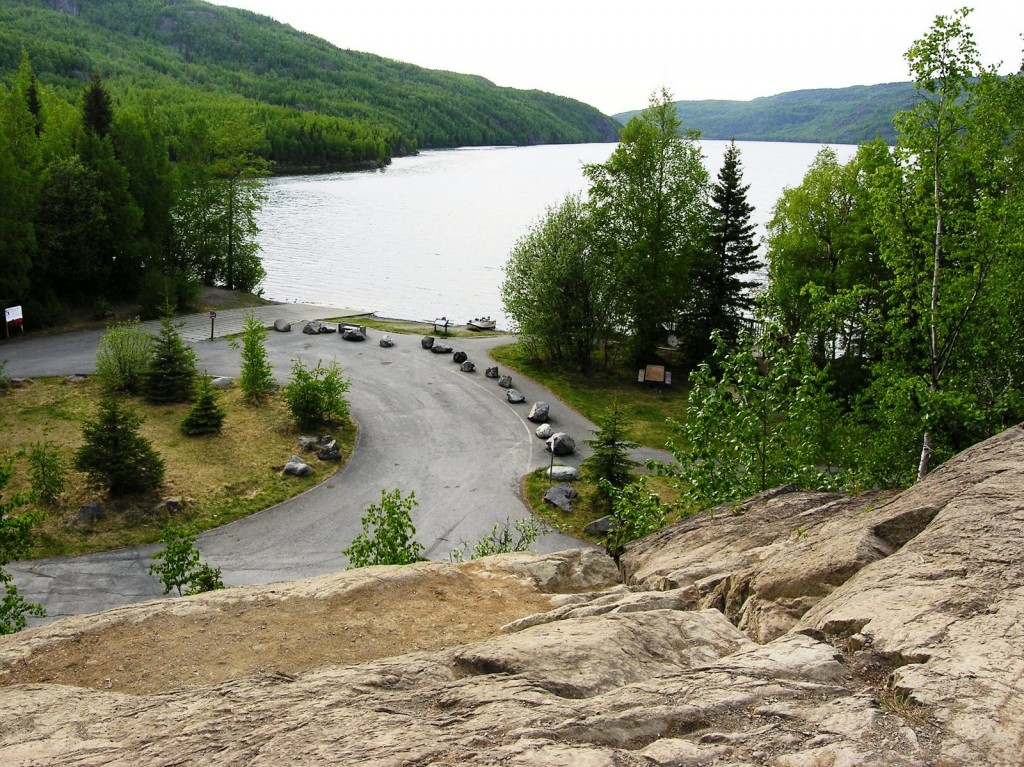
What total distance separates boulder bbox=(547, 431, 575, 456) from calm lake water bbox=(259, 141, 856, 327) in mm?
18541

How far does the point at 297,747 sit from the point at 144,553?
17.3m

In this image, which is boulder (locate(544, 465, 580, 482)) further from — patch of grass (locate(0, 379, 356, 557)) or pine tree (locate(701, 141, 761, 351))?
pine tree (locate(701, 141, 761, 351))

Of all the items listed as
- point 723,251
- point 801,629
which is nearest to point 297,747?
point 801,629

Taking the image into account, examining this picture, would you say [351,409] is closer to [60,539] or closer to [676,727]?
[60,539]

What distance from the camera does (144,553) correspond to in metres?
20.7

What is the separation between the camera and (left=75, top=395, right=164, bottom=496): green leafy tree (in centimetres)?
2252

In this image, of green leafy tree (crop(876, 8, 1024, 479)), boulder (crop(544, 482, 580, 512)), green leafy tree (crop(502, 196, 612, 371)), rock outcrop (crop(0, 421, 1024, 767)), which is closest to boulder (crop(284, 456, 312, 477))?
boulder (crop(544, 482, 580, 512))

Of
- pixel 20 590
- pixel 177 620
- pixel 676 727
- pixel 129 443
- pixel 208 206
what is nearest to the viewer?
pixel 676 727

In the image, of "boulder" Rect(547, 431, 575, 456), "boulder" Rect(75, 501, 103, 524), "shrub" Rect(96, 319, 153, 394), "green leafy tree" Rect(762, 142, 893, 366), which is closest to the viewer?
"boulder" Rect(75, 501, 103, 524)

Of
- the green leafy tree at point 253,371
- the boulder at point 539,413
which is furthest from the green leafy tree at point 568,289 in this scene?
the green leafy tree at point 253,371

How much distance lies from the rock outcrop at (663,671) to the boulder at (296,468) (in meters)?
16.1

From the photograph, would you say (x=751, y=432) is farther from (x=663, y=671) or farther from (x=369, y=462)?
(x=369, y=462)

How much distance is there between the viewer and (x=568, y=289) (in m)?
38.4

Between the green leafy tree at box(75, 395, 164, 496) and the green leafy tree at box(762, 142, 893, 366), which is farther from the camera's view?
the green leafy tree at box(762, 142, 893, 366)
